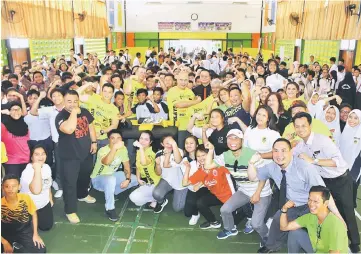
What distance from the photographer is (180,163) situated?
194 inches

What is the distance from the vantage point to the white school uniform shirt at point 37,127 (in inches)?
204

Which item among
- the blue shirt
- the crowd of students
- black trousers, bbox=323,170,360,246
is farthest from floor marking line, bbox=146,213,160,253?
black trousers, bbox=323,170,360,246

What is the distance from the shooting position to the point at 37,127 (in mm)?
5223

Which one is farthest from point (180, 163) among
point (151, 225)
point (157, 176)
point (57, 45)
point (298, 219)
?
point (57, 45)

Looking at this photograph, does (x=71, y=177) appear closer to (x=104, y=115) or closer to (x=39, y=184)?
(x=39, y=184)

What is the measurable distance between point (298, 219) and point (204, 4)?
2133cm

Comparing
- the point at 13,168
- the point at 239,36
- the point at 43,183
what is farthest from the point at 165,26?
the point at 43,183

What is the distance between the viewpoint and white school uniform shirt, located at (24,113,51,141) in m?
5.17

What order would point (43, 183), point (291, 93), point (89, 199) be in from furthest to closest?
1. point (291, 93)
2. point (89, 199)
3. point (43, 183)

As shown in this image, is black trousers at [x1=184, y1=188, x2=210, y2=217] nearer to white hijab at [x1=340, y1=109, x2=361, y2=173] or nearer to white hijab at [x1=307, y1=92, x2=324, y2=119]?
white hijab at [x1=340, y1=109, x2=361, y2=173]

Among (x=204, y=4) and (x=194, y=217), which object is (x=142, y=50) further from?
(x=194, y=217)

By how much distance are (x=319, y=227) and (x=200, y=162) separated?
1.77 m

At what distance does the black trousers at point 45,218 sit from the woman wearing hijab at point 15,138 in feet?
2.53

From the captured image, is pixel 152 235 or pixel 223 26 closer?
pixel 152 235
